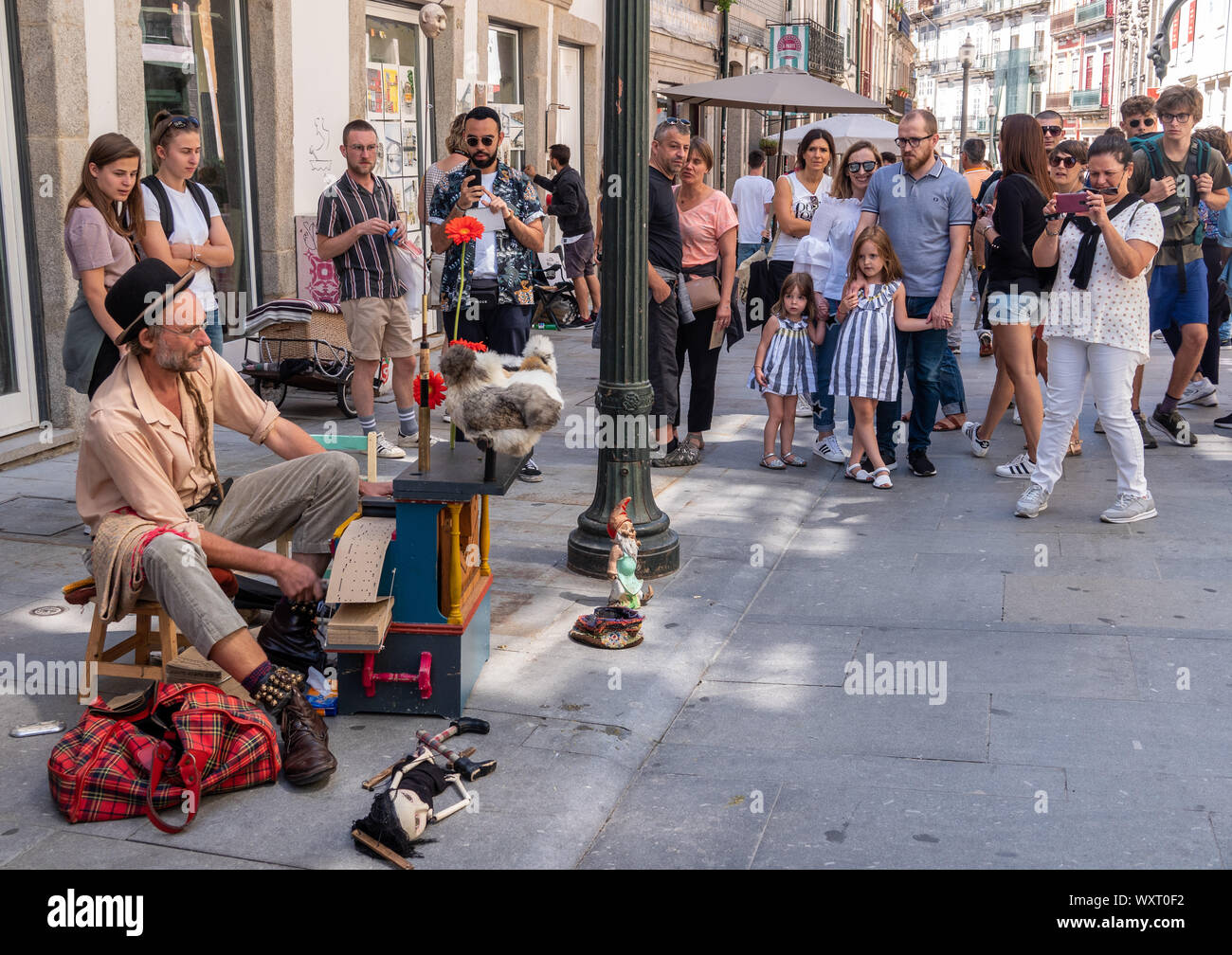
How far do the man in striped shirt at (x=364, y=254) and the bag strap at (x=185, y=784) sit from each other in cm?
436

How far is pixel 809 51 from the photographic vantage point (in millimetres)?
32469

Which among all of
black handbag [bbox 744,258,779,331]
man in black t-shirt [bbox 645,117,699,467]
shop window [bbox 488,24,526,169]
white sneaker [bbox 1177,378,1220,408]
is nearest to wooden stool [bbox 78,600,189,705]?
man in black t-shirt [bbox 645,117,699,467]

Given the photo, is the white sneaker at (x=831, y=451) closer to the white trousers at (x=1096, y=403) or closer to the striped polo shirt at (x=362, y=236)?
the white trousers at (x=1096, y=403)

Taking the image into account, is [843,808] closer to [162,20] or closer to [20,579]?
[20,579]

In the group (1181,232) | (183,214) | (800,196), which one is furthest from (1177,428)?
(183,214)

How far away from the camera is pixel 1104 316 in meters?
6.47

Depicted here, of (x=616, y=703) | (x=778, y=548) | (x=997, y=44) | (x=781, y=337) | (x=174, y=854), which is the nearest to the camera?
(x=174, y=854)

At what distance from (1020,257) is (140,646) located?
507 centimetres

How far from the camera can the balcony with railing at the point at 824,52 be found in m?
33.7

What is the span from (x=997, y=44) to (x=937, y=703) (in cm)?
9563

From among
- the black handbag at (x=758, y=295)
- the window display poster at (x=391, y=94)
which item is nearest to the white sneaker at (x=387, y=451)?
the black handbag at (x=758, y=295)

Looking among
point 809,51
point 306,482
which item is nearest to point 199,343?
point 306,482

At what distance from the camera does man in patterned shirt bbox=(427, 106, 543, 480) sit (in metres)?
6.89

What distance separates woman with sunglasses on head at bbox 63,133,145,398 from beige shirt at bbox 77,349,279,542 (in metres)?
1.69
